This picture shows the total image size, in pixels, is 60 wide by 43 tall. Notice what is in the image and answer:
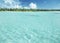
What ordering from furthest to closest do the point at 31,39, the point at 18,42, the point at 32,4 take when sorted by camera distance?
the point at 32,4 → the point at 31,39 → the point at 18,42

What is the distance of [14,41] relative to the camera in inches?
117

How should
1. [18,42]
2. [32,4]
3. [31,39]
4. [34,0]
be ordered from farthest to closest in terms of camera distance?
[34,0]
[32,4]
[31,39]
[18,42]

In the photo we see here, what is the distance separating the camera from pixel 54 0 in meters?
8.52

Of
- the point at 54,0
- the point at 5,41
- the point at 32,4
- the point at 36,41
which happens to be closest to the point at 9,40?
the point at 5,41

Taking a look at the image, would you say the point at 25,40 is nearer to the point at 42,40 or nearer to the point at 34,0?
the point at 42,40

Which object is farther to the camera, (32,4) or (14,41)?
(32,4)

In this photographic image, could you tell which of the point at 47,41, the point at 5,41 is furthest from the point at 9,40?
the point at 47,41

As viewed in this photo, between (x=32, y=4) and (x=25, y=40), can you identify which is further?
(x=32, y=4)

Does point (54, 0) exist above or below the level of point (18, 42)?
above

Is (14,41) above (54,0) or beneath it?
beneath

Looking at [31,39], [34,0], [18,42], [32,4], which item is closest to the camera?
[18,42]

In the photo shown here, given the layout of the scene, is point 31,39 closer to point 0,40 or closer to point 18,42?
point 18,42

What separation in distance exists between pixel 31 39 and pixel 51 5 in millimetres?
6102

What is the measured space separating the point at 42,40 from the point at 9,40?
26.0 inches
